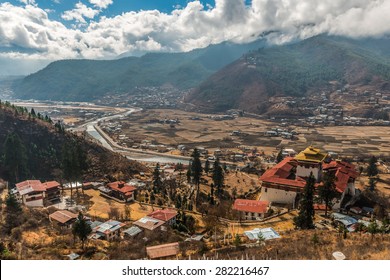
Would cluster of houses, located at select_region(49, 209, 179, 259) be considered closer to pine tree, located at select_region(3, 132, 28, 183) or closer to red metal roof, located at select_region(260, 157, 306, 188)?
red metal roof, located at select_region(260, 157, 306, 188)

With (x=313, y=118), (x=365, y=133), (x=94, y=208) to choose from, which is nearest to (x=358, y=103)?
(x=313, y=118)

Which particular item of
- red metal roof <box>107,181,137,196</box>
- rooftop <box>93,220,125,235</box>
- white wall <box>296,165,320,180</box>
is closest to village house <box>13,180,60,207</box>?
red metal roof <box>107,181,137,196</box>

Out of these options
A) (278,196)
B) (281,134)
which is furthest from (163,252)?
(281,134)

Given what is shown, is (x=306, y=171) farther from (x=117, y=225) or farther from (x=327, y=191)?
(x=117, y=225)

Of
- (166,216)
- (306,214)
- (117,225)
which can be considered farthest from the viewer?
(166,216)

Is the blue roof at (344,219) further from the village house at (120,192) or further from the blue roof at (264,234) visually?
the village house at (120,192)

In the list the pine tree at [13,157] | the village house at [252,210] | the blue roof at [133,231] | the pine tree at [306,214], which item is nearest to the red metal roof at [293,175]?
the village house at [252,210]
